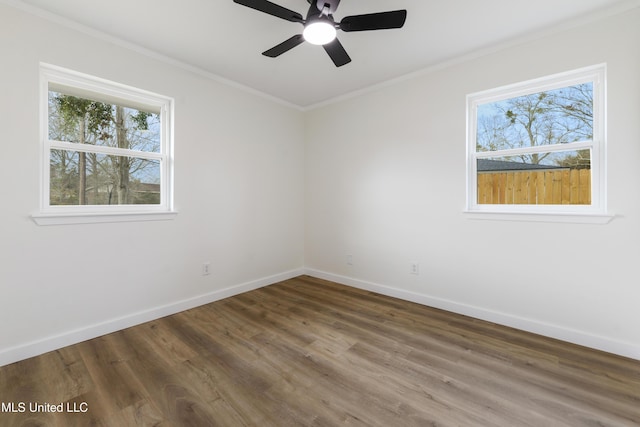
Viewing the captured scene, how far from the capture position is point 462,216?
282 cm

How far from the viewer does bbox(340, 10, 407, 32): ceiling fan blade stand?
1723 millimetres

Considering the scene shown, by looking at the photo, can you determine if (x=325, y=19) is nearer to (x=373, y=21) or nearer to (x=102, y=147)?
(x=373, y=21)

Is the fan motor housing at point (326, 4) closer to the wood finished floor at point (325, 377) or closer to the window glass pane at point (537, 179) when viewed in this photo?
the window glass pane at point (537, 179)

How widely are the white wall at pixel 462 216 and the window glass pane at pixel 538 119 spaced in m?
0.20

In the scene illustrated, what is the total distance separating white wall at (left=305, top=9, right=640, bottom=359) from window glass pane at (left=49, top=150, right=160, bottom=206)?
2166 millimetres

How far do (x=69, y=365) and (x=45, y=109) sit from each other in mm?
1952

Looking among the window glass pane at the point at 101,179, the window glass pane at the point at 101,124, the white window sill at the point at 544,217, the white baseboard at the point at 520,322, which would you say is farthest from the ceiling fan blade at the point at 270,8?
the white baseboard at the point at 520,322

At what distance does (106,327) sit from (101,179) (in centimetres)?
131

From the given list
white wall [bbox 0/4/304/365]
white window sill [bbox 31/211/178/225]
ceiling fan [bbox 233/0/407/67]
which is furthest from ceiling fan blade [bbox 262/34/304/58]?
white window sill [bbox 31/211/178/225]

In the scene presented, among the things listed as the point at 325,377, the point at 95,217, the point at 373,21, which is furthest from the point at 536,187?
the point at 95,217

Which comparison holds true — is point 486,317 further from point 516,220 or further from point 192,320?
point 192,320

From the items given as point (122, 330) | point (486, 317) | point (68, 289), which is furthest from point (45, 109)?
point (486, 317)

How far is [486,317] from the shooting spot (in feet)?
8.82

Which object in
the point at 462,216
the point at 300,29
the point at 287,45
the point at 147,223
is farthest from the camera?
the point at 462,216
